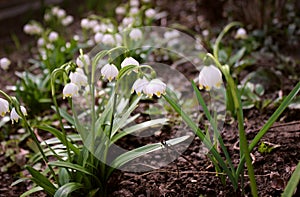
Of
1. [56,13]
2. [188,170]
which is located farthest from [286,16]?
[188,170]

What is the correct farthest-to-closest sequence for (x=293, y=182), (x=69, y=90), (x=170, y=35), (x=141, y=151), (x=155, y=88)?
1. (x=170, y=35)
2. (x=141, y=151)
3. (x=69, y=90)
4. (x=155, y=88)
5. (x=293, y=182)

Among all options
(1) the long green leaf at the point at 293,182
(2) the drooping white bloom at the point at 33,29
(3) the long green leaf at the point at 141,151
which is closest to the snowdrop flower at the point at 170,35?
(2) the drooping white bloom at the point at 33,29

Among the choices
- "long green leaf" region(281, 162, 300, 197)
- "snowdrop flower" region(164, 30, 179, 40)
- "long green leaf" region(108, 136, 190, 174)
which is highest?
"snowdrop flower" region(164, 30, 179, 40)

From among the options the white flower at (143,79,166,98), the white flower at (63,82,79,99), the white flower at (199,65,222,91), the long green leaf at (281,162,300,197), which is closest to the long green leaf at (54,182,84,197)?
the white flower at (63,82,79,99)

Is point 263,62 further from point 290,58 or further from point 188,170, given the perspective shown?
point 188,170

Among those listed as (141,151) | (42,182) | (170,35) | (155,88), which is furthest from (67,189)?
(170,35)

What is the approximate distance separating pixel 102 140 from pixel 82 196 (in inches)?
9.3

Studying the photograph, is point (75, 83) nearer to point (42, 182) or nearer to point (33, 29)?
point (42, 182)

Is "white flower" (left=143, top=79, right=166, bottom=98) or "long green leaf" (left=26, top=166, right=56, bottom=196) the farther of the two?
"long green leaf" (left=26, top=166, right=56, bottom=196)

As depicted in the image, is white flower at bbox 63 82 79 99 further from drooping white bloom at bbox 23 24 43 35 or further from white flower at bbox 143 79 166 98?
drooping white bloom at bbox 23 24 43 35

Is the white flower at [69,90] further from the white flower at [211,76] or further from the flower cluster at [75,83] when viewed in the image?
the white flower at [211,76]

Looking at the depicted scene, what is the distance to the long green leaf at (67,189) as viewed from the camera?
5.07ft

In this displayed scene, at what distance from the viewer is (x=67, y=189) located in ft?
5.17

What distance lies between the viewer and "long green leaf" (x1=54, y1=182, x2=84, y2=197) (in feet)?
5.07
